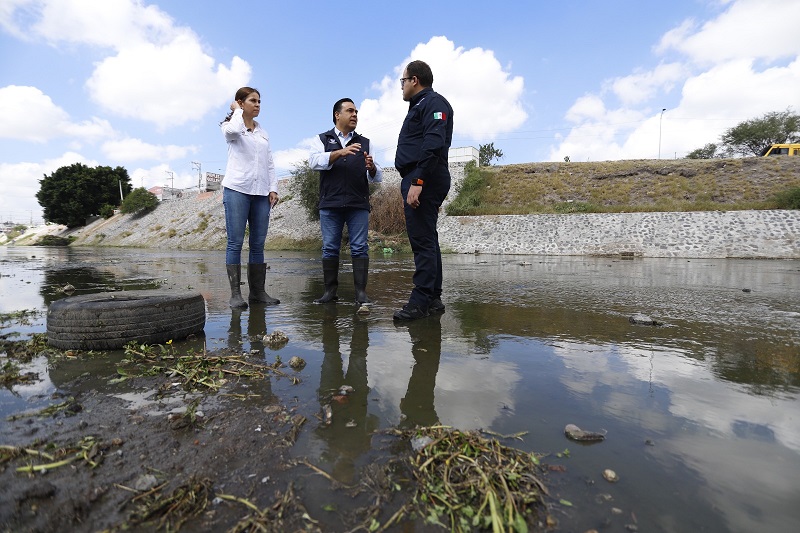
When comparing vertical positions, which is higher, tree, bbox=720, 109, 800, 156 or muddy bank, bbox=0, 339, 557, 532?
tree, bbox=720, 109, 800, 156

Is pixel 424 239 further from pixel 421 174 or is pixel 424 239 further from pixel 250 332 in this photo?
pixel 250 332

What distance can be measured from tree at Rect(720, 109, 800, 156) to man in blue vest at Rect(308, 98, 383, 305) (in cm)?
5627

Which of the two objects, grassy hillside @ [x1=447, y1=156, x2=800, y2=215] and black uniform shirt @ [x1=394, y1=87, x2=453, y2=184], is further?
grassy hillside @ [x1=447, y1=156, x2=800, y2=215]

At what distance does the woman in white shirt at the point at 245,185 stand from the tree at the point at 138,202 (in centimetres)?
5491

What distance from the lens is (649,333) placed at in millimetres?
3219

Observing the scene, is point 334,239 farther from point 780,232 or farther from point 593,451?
point 780,232

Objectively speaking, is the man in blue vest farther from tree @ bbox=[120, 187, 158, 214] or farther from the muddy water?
A: tree @ bbox=[120, 187, 158, 214]

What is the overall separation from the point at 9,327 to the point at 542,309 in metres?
4.82

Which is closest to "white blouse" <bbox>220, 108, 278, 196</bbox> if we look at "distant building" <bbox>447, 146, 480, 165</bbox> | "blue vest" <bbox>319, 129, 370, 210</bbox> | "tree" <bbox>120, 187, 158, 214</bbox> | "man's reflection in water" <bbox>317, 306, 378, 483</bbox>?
"blue vest" <bbox>319, 129, 370, 210</bbox>

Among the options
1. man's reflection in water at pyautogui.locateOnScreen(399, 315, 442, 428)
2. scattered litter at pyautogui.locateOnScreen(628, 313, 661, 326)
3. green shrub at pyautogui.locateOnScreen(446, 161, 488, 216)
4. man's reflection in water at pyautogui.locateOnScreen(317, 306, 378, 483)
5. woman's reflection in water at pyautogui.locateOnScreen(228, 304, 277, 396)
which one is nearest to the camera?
man's reflection in water at pyautogui.locateOnScreen(317, 306, 378, 483)

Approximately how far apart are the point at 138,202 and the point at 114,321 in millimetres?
57018

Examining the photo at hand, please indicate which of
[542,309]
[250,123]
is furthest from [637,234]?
[250,123]

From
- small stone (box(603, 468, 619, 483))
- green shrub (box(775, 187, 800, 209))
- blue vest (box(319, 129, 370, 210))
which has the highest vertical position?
green shrub (box(775, 187, 800, 209))

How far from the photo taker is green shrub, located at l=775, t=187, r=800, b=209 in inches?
750
